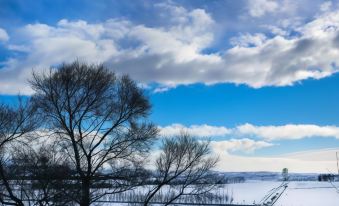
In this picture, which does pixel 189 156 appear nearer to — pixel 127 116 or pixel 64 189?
pixel 127 116

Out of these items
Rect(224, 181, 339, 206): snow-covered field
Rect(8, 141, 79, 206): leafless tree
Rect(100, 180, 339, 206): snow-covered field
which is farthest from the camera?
Rect(100, 180, 339, 206): snow-covered field

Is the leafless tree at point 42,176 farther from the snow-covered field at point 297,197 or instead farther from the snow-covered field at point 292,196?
the snow-covered field at point 297,197

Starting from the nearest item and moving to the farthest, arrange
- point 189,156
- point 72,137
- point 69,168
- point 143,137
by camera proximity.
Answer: point 69,168 → point 72,137 → point 143,137 → point 189,156

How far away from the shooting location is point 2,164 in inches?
665

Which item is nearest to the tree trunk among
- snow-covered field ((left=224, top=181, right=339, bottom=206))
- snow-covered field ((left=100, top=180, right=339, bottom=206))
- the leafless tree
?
the leafless tree

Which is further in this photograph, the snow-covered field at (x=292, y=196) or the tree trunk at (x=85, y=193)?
the snow-covered field at (x=292, y=196)

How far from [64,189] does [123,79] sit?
5.89 m

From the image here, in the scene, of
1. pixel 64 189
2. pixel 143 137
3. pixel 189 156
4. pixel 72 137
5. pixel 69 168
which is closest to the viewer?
pixel 64 189

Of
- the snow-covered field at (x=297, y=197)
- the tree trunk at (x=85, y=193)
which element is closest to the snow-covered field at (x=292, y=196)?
the snow-covered field at (x=297, y=197)

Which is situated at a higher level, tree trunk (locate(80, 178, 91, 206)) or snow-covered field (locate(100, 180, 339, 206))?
tree trunk (locate(80, 178, 91, 206))

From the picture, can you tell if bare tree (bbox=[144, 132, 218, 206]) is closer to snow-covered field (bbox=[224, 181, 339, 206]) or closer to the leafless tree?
the leafless tree

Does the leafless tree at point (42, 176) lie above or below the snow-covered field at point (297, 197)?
above

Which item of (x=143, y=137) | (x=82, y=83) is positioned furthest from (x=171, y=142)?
(x=82, y=83)

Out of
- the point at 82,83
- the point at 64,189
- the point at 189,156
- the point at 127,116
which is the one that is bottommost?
the point at 64,189
